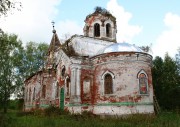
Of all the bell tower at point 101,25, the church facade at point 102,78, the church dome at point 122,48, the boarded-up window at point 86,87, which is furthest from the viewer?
the bell tower at point 101,25

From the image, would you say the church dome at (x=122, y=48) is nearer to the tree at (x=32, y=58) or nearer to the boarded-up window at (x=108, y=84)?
the boarded-up window at (x=108, y=84)

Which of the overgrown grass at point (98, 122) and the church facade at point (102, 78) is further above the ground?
the church facade at point (102, 78)

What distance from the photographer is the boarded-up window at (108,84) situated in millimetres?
16291

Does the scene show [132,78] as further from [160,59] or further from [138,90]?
[160,59]

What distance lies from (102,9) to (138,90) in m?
10.1

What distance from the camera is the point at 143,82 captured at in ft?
52.8

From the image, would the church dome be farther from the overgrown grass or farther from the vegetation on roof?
the overgrown grass

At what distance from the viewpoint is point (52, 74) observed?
21.6 meters

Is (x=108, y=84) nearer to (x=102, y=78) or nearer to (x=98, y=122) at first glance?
(x=102, y=78)

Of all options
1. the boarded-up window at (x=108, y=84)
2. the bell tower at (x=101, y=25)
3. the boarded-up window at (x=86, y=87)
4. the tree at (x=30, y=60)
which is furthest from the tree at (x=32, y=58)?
the boarded-up window at (x=108, y=84)

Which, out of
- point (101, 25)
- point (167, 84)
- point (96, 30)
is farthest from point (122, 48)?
point (167, 84)

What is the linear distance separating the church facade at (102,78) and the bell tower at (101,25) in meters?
0.98

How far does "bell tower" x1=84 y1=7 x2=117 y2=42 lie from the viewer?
70.7 feet

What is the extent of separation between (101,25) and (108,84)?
7.34 metres
